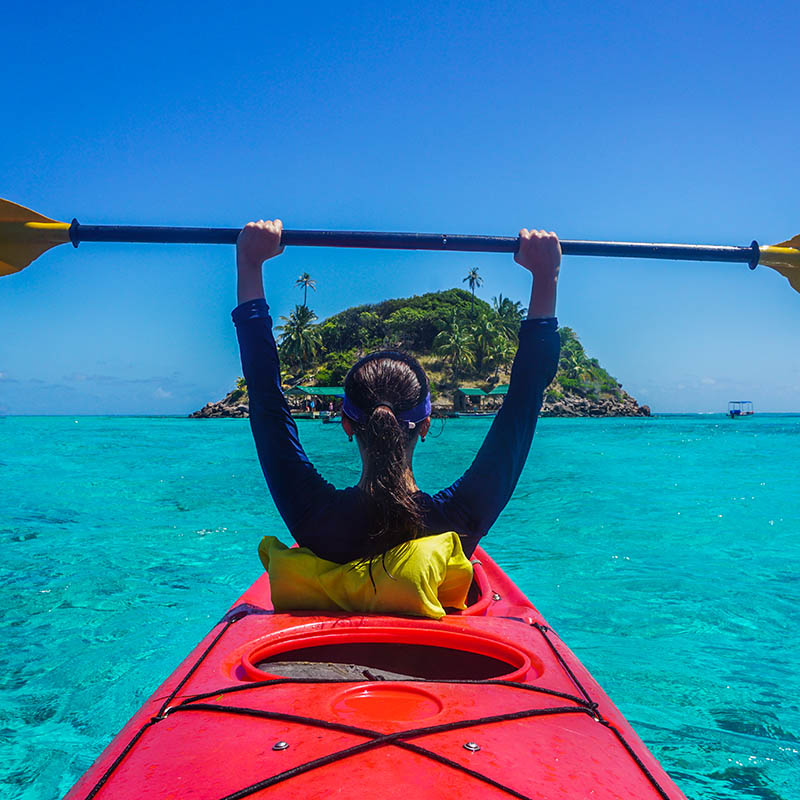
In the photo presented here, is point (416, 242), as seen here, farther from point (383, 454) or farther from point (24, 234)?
point (24, 234)

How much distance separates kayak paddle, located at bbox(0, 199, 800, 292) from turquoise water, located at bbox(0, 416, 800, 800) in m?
2.48

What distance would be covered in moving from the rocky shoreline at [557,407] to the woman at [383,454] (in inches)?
2261

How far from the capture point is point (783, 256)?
128 inches

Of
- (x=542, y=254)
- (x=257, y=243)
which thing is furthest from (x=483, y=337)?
(x=257, y=243)

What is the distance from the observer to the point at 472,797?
1104mm

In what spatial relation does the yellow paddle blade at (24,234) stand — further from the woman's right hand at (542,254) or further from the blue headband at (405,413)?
the woman's right hand at (542,254)

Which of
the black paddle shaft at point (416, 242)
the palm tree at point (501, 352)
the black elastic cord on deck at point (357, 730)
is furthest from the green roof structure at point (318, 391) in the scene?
the black elastic cord on deck at point (357, 730)

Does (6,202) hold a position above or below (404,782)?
above

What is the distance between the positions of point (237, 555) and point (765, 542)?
6.69 m

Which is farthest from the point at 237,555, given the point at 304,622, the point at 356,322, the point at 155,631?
the point at 356,322

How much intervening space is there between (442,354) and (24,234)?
6031cm

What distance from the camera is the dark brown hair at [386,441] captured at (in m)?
1.91

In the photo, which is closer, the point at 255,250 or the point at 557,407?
the point at 255,250

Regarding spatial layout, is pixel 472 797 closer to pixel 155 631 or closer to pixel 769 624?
pixel 155 631
